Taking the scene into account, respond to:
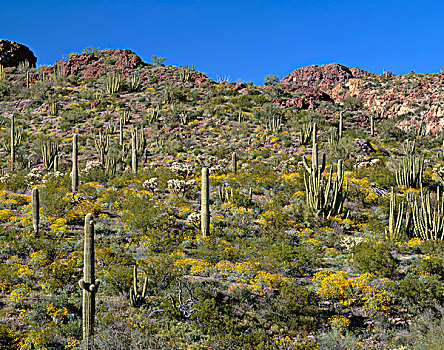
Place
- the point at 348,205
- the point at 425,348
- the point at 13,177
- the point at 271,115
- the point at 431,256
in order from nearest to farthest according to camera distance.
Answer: the point at 425,348 → the point at 431,256 → the point at 348,205 → the point at 13,177 → the point at 271,115

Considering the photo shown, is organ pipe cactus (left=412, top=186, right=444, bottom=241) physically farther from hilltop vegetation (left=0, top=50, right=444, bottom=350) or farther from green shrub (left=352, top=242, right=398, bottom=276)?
green shrub (left=352, top=242, right=398, bottom=276)

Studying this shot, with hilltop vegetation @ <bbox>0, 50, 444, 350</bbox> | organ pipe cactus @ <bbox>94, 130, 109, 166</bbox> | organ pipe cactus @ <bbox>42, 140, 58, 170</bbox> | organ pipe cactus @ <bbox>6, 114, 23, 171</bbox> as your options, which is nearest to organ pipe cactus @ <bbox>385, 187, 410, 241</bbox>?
hilltop vegetation @ <bbox>0, 50, 444, 350</bbox>

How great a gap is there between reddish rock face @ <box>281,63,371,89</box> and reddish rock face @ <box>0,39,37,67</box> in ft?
123

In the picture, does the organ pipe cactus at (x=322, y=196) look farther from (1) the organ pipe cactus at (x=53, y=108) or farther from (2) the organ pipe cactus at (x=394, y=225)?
(1) the organ pipe cactus at (x=53, y=108)

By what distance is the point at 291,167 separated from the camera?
22.8 m

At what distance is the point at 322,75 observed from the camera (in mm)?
57875

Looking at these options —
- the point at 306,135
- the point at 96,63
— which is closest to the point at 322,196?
the point at 306,135

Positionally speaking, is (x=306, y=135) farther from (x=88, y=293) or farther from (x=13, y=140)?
(x=88, y=293)

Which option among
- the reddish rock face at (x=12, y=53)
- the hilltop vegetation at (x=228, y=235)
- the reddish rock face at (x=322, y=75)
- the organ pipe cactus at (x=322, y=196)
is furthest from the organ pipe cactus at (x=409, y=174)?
the reddish rock face at (x=12, y=53)

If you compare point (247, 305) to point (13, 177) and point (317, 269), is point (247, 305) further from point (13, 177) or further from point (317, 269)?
point (13, 177)

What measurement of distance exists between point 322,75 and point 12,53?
1707 inches

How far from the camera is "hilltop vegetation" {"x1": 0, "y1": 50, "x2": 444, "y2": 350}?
8562 mm

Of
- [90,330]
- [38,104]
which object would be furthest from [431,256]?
[38,104]

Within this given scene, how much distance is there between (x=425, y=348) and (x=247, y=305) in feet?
12.6
